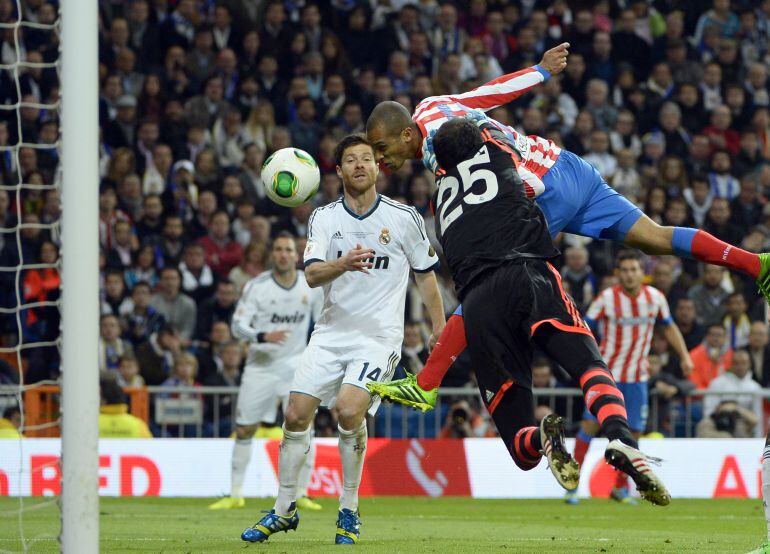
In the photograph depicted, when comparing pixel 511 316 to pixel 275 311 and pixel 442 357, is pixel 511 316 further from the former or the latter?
pixel 275 311

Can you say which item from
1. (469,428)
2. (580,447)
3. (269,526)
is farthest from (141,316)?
(269,526)

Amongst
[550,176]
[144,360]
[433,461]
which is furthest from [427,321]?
[550,176]

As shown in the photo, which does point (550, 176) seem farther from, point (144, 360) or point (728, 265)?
point (144, 360)

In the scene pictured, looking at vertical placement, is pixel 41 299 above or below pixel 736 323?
above

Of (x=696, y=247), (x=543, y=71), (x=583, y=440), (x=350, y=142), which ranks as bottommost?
(x=583, y=440)

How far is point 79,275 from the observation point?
5.44 m

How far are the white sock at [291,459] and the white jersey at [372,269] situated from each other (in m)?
0.65

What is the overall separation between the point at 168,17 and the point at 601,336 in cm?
829

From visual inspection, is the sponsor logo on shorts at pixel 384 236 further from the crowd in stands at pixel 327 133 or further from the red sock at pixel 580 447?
the crowd in stands at pixel 327 133

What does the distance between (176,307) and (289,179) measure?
6798 millimetres

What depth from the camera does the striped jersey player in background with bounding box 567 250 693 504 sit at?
13211 millimetres

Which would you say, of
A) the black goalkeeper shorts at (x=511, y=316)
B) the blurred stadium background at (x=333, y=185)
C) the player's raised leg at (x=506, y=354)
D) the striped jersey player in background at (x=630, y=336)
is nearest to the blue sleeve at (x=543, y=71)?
the black goalkeeper shorts at (x=511, y=316)

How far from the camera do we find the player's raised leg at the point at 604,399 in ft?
19.0

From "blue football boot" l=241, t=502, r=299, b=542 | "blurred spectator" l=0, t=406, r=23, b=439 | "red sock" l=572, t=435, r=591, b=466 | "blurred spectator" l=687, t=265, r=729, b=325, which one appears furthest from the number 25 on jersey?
"blurred spectator" l=687, t=265, r=729, b=325
